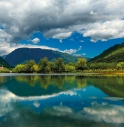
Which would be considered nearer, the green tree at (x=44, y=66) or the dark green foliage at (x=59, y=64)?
the green tree at (x=44, y=66)

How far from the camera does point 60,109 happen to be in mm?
25469

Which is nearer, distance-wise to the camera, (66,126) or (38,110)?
(66,126)

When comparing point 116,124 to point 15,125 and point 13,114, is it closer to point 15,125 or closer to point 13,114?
point 15,125

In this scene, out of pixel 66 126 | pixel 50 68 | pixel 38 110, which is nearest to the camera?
pixel 66 126

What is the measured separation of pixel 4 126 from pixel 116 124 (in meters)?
9.67

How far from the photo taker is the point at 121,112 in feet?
77.6

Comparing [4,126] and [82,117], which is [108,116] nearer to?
[82,117]

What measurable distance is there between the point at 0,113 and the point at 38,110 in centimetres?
432

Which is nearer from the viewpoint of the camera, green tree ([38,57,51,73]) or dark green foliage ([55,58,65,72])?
green tree ([38,57,51,73])

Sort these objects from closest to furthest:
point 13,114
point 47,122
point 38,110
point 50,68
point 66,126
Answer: point 66,126 < point 47,122 < point 13,114 < point 38,110 < point 50,68

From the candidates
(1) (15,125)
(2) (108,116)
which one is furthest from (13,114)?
(2) (108,116)

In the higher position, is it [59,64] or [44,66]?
[59,64]

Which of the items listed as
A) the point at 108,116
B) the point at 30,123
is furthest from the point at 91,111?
the point at 30,123

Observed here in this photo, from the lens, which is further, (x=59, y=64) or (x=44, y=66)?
(x=59, y=64)
